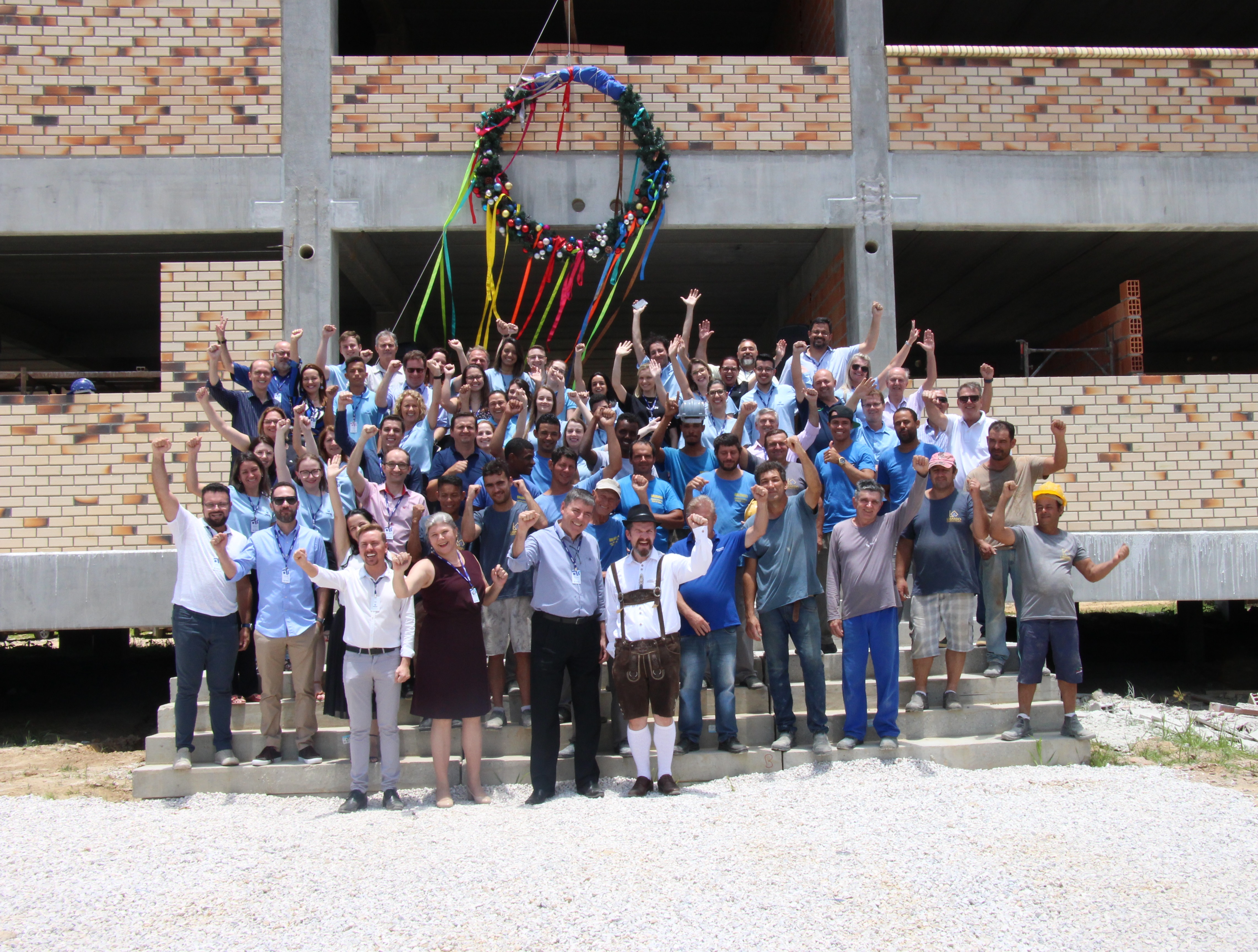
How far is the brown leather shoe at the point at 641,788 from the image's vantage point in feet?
19.2

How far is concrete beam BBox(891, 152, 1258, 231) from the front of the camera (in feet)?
30.9

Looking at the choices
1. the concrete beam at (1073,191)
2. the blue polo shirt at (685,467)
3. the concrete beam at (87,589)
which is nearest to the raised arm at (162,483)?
the concrete beam at (87,589)

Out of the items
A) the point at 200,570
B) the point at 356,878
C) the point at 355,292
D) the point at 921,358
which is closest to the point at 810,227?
the point at 355,292

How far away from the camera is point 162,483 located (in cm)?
620

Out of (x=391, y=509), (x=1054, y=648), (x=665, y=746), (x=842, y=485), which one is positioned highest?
(x=842, y=485)

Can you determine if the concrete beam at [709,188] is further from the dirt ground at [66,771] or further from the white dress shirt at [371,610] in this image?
the dirt ground at [66,771]

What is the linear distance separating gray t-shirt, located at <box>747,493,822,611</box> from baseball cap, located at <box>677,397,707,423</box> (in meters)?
0.94

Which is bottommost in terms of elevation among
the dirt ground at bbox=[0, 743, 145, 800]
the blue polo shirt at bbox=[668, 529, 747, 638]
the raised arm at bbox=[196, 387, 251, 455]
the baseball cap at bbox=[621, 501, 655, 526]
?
the dirt ground at bbox=[0, 743, 145, 800]

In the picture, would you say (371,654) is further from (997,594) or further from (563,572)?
(997,594)

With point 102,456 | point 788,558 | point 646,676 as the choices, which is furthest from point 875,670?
point 102,456

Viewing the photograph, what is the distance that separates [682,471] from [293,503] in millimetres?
2701

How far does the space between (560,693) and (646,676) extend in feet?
1.91

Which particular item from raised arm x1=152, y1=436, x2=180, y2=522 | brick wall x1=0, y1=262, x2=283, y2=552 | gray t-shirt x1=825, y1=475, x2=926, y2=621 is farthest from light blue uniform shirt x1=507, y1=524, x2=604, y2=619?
brick wall x1=0, y1=262, x2=283, y2=552

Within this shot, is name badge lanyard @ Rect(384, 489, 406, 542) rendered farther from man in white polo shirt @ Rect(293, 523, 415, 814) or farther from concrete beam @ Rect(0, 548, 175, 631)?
concrete beam @ Rect(0, 548, 175, 631)
